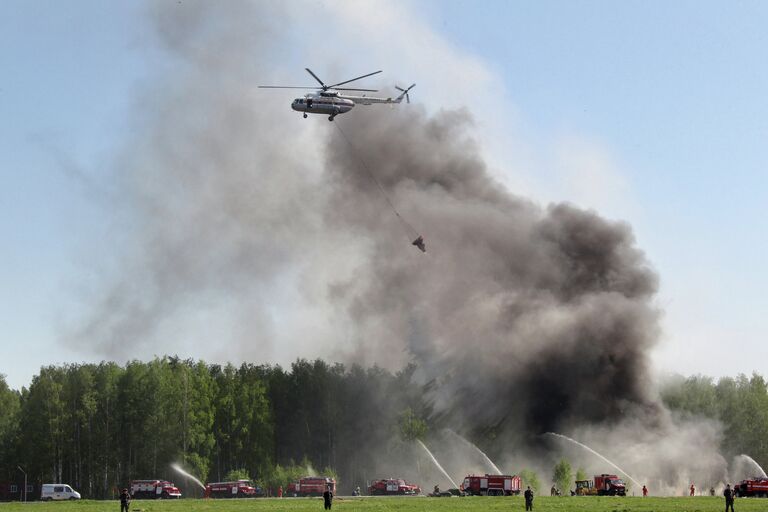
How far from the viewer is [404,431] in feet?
482

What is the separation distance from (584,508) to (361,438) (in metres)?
81.4

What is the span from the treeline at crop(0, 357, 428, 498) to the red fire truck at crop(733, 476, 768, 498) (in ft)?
189

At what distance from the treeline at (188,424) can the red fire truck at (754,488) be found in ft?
189

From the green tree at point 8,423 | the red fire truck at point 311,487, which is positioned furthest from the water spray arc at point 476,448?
the green tree at point 8,423

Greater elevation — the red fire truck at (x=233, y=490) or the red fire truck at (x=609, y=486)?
the red fire truck at (x=609, y=486)

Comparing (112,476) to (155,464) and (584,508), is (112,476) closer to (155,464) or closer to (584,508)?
(155,464)

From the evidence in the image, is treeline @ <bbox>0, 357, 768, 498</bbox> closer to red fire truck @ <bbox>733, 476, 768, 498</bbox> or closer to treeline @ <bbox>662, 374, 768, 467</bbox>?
treeline @ <bbox>662, 374, 768, 467</bbox>

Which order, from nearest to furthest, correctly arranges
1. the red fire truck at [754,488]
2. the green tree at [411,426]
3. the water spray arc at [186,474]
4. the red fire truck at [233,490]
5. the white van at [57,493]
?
the red fire truck at [754,488]
the red fire truck at [233,490]
the white van at [57,493]
the water spray arc at [186,474]
the green tree at [411,426]

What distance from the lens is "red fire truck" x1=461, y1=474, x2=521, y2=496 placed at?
10512 cm

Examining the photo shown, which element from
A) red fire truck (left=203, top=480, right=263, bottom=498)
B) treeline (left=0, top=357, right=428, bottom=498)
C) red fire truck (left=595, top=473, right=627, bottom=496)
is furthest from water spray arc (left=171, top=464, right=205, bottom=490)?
red fire truck (left=595, top=473, right=627, bottom=496)

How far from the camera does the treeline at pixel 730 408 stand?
480 feet

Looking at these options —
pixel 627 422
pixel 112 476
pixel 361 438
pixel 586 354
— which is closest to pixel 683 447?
pixel 627 422

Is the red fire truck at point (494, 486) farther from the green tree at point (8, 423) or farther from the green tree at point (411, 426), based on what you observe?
the green tree at point (8, 423)

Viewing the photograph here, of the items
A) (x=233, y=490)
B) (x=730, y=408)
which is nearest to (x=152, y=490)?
(x=233, y=490)
